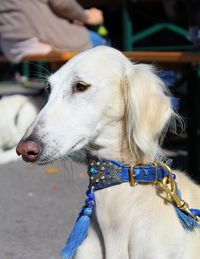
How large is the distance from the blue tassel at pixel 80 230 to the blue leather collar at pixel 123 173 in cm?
8

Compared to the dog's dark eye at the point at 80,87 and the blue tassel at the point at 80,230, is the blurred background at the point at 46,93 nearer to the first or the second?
the blue tassel at the point at 80,230

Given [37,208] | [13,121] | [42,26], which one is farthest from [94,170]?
[42,26]

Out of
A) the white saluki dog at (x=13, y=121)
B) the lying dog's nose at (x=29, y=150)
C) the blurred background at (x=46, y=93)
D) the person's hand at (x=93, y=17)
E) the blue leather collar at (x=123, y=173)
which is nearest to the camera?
the lying dog's nose at (x=29, y=150)

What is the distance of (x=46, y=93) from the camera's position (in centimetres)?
577

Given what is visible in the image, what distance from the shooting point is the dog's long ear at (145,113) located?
2758 mm

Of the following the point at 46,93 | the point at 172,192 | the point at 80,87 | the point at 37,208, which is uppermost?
the point at 80,87

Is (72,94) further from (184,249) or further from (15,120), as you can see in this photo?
(15,120)

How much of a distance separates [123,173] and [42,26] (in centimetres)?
416

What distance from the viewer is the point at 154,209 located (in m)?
2.72

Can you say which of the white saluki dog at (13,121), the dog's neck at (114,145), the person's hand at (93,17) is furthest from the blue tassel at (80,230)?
the person's hand at (93,17)

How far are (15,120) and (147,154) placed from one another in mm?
4092

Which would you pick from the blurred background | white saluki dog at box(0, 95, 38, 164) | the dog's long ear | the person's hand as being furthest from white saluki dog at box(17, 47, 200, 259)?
the person's hand

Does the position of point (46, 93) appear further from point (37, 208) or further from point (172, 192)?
point (172, 192)

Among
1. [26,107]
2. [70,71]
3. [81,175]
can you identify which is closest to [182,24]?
[26,107]
